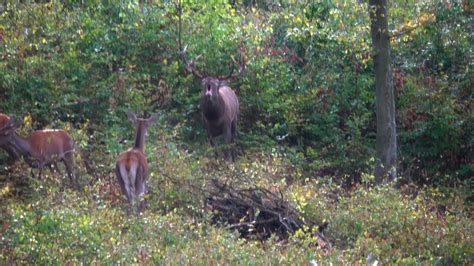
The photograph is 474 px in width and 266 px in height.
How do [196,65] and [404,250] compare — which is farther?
[196,65]

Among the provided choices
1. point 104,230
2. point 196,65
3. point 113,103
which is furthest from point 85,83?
point 104,230

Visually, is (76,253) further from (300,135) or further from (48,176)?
(300,135)

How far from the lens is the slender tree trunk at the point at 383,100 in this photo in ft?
55.8

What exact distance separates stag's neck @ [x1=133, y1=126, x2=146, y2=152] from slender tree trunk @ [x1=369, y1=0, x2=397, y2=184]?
3.95 metres

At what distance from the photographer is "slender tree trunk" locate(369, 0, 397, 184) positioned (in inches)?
669

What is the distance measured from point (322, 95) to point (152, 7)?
3730 millimetres

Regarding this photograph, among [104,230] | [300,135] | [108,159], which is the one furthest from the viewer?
[300,135]

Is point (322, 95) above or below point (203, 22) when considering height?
below

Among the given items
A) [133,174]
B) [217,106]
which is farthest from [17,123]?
[217,106]

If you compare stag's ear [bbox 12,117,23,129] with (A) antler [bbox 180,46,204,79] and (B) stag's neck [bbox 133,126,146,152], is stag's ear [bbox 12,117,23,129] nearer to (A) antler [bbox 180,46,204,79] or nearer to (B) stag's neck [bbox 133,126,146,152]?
(B) stag's neck [bbox 133,126,146,152]

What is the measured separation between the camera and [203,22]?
2152 centimetres

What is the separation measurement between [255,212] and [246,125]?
23.8ft

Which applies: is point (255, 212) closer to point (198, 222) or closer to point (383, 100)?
point (198, 222)

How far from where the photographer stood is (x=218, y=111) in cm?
1964
